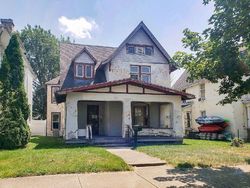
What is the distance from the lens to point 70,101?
59.5 feet

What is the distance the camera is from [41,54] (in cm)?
5478

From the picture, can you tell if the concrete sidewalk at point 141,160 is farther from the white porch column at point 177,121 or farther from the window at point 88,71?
the window at point 88,71

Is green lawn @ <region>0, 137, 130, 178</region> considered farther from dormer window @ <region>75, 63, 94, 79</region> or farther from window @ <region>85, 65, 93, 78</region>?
window @ <region>85, 65, 93, 78</region>

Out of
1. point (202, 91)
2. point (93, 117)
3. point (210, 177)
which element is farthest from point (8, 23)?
point (210, 177)

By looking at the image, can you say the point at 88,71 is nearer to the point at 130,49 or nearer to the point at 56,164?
the point at 130,49

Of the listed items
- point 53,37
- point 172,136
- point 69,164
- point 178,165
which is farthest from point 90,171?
point 53,37

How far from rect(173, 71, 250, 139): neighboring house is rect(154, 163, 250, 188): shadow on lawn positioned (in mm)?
13436

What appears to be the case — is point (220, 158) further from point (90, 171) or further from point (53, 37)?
point (53, 37)

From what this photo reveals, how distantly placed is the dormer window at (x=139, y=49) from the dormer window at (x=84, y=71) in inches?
134

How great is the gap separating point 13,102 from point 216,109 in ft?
63.9

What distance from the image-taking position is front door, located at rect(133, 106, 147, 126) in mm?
23359

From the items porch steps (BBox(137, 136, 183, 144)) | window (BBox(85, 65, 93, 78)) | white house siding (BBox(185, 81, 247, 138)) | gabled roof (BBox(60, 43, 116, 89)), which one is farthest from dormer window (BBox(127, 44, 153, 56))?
porch steps (BBox(137, 136, 183, 144))

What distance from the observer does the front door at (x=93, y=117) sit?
22922 mm

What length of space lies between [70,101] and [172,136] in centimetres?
736
